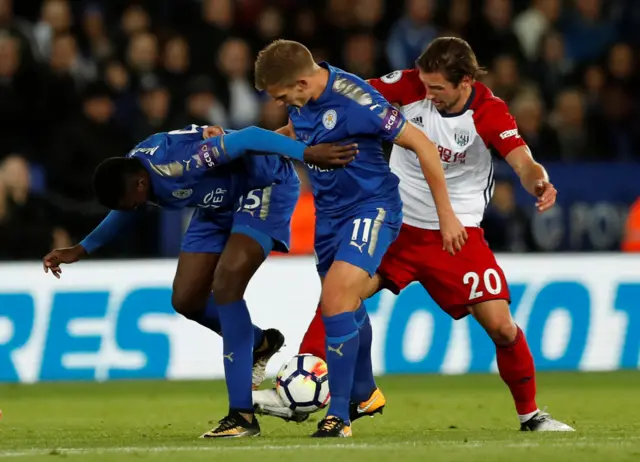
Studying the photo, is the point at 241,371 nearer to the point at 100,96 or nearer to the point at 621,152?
the point at 100,96

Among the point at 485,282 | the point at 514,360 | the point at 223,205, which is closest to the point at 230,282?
the point at 223,205

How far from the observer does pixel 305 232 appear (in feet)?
41.1

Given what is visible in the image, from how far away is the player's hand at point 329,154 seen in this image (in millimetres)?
6465

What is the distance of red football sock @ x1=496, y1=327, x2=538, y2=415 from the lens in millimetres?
7332

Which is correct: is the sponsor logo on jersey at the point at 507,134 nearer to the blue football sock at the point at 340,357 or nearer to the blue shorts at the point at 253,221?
the blue shorts at the point at 253,221

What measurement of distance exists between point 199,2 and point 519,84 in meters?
3.51

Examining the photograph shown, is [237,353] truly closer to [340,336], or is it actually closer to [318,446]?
[340,336]

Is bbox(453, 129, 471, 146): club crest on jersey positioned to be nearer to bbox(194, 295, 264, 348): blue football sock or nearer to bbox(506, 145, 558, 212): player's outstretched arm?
bbox(506, 145, 558, 212): player's outstretched arm

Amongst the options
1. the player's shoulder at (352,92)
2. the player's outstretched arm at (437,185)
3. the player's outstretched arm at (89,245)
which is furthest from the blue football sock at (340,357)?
the player's outstretched arm at (89,245)

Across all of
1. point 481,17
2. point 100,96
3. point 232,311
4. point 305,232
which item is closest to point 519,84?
point 481,17

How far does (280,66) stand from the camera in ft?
21.4

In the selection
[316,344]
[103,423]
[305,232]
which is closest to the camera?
[316,344]

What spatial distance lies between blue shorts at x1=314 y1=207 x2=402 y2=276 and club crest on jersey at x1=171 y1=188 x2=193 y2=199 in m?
0.67

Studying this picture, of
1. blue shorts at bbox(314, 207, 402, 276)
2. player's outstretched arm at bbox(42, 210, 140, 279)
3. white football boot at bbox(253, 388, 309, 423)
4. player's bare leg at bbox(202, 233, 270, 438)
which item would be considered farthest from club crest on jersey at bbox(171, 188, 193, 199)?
white football boot at bbox(253, 388, 309, 423)
